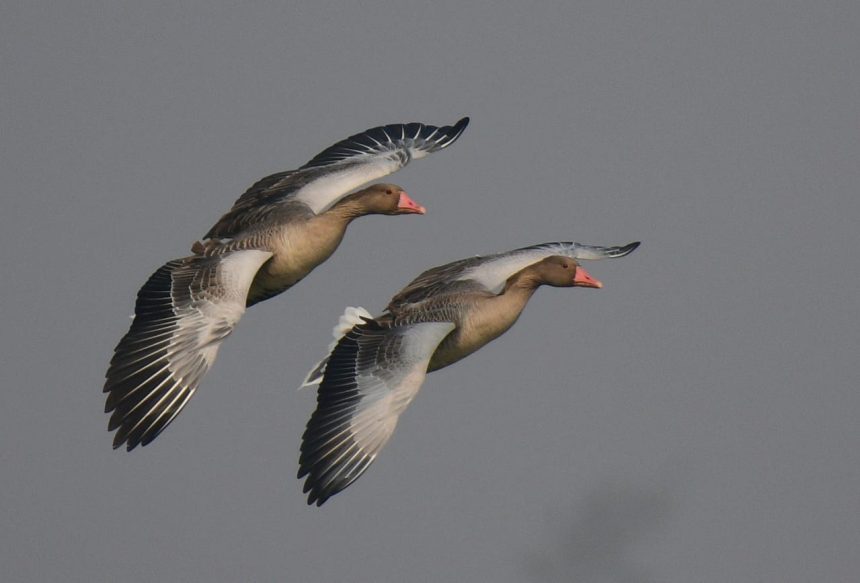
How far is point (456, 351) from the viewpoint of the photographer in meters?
27.5

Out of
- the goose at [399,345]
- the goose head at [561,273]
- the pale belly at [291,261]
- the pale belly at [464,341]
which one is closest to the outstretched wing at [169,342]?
the pale belly at [291,261]

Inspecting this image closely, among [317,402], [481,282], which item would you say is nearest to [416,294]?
[481,282]

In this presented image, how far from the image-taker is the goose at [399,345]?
25.2 m

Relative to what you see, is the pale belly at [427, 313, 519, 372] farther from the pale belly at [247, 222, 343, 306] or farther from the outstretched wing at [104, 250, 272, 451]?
the outstretched wing at [104, 250, 272, 451]

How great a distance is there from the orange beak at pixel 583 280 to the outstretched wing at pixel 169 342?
510 cm

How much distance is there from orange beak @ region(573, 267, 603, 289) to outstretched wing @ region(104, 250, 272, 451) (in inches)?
201

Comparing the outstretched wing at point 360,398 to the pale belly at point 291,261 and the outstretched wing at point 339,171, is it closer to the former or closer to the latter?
the pale belly at point 291,261

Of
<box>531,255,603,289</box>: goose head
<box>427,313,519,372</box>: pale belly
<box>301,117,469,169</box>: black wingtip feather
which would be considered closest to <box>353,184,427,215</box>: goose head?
<box>531,255,603,289</box>: goose head

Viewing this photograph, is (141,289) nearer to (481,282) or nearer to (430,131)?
(481,282)

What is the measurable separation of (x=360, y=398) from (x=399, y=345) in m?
0.97

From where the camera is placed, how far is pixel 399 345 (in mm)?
26203

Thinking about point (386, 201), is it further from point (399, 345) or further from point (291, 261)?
point (399, 345)

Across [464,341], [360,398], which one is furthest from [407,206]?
[360,398]

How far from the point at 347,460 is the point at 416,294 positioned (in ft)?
13.5
